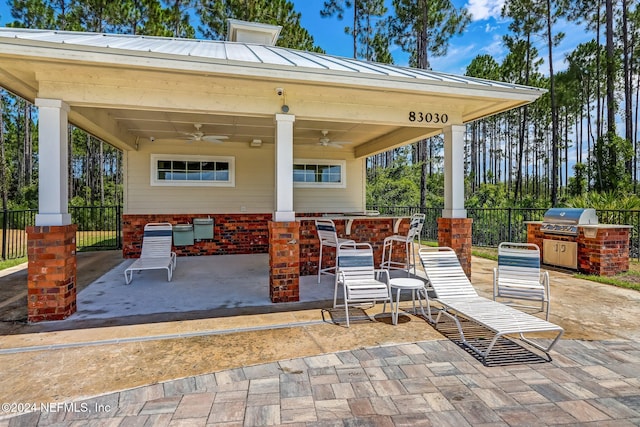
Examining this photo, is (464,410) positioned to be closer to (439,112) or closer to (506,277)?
(506,277)

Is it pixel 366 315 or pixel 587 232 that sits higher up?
pixel 587 232

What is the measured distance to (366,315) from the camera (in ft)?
14.1

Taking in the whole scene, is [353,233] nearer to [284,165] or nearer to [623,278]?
[284,165]

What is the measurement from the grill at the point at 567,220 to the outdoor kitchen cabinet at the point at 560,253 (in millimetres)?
226

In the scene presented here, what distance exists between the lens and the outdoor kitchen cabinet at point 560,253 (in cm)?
675

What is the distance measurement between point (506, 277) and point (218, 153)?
285 inches

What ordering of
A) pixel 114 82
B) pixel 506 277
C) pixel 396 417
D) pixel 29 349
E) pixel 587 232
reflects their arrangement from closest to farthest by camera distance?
pixel 396 417, pixel 29 349, pixel 114 82, pixel 506 277, pixel 587 232

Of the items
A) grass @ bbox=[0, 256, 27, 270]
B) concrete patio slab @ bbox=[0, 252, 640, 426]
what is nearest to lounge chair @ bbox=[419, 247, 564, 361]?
concrete patio slab @ bbox=[0, 252, 640, 426]

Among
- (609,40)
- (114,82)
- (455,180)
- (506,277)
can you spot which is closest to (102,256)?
(114,82)

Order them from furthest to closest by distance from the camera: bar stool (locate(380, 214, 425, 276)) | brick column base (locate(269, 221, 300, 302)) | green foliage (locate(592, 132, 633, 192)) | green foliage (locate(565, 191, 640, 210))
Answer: green foliage (locate(592, 132, 633, 192))
green foliage (locate(565, 191, 640, 210))
bar stool (locate(380, 214, 425, 276))
brick column base (locate(269, 221, 300, 302))

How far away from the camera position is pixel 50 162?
401cm

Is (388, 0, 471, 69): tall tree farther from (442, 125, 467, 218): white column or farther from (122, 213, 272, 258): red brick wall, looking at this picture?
(122, 213, 272, 258): red brick wall

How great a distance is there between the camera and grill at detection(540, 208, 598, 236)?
658 cm

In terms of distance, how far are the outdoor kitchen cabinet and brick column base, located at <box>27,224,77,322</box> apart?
825 cm
